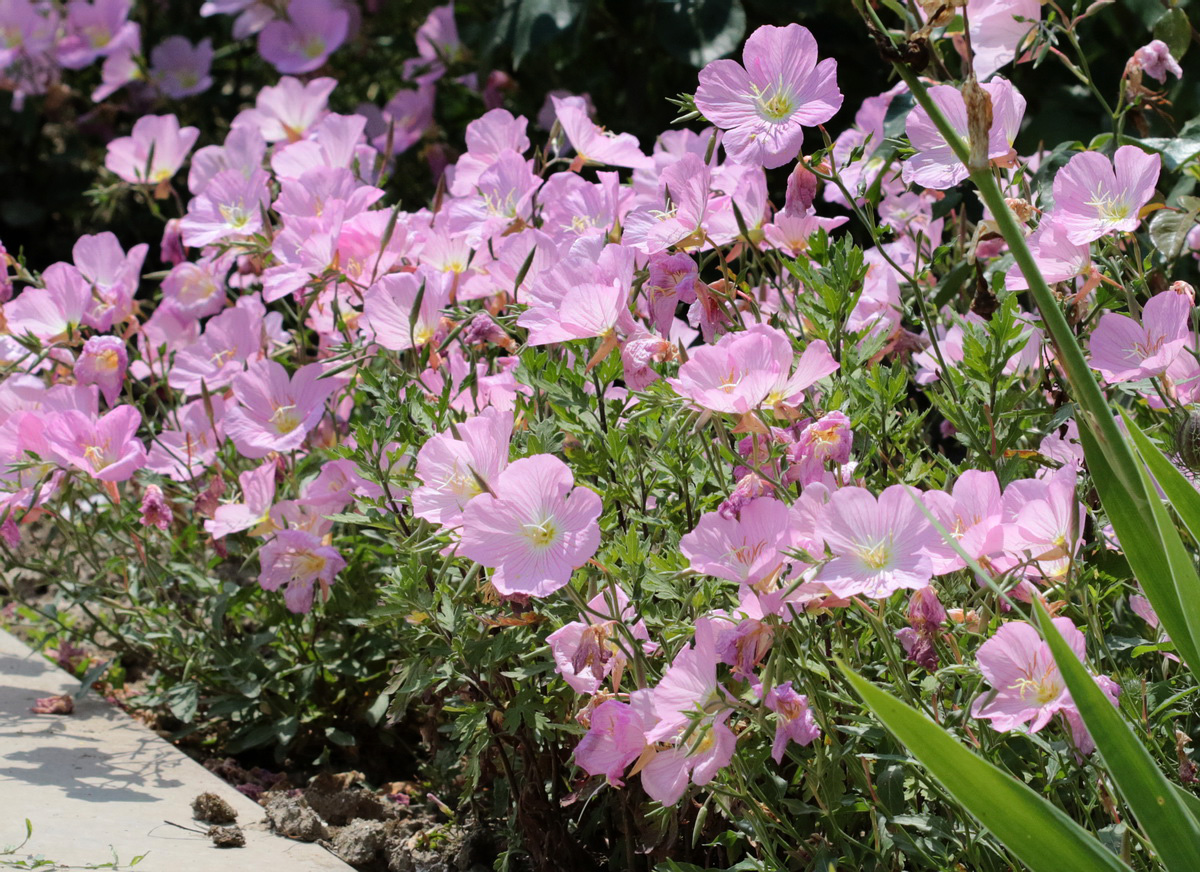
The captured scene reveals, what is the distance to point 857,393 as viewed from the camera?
4.48 feet

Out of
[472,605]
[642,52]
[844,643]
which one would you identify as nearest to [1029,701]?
[844,643]

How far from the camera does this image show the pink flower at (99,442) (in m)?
1.70

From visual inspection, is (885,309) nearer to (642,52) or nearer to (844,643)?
(844,643)

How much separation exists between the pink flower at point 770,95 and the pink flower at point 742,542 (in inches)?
15.0

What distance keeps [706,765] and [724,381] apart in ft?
1.16

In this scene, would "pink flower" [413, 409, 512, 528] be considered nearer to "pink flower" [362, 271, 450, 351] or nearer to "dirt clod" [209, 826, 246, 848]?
"pink flower" [362, 271, 450, 351]

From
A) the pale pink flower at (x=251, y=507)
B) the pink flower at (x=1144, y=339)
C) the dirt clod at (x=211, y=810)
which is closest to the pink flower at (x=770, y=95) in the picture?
the pink flower at (x=1144, y=339)

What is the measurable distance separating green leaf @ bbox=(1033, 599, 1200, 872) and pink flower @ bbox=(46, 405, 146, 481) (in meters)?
1.33

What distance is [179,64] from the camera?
12.8 ft

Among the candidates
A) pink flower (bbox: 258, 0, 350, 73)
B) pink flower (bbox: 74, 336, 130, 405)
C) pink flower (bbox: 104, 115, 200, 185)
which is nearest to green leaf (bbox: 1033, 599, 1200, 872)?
pink flower (bbox: 74, 336, 130, 405)

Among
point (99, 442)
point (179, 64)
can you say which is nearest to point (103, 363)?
point (99, 442)

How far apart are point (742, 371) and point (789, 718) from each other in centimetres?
32

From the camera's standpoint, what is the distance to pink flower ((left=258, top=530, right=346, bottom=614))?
1642 millimetres

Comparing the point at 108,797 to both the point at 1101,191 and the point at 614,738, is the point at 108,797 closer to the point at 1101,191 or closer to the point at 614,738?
the point at 614,738
